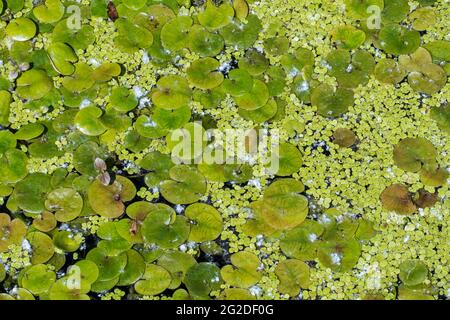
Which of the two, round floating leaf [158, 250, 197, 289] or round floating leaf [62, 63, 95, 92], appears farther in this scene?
round floating leaf [62, 63, 95, 92]

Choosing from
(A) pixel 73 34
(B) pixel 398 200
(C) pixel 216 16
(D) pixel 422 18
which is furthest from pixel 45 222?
(D) pixel 422 18

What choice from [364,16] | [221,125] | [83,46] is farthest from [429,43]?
[83,46]

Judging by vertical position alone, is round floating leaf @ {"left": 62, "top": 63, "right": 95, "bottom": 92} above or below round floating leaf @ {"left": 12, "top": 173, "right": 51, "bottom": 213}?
above

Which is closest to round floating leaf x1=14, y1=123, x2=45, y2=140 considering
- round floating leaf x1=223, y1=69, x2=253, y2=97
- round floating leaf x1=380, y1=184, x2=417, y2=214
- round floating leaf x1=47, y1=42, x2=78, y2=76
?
round floating leaf x1=47, y1=42, x2=78, y2=76

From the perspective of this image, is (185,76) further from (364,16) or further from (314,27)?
(364,16)

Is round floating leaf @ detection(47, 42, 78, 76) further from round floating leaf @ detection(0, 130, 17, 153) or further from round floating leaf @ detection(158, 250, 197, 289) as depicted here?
round floating leaf @ detection(158, 250, 197, 289)

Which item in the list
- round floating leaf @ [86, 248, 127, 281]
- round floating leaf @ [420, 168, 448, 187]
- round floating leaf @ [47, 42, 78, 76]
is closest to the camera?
round floating leaf @ [86, 248, 127, 281]

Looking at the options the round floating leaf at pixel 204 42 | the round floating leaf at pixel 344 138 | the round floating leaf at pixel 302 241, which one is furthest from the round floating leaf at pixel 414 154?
the round floating leaf at pixel 204 42

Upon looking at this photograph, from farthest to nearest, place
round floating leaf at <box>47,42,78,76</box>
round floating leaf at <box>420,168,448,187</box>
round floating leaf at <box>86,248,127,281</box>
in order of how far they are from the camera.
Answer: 1. round floating leaf at <box>47,42,78,76</box>
2. round floating leaf at <box>420,168,448,187</box>
3. round floating leaf at <box>86,248,127,281</box>
